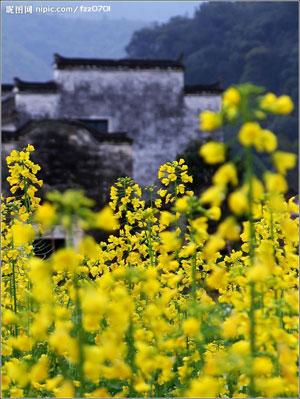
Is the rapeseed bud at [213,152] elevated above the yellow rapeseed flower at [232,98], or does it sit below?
below

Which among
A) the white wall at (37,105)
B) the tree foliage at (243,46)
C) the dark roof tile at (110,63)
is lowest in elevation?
the white wall at (37,105)

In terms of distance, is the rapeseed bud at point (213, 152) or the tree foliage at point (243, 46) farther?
the tree foliage at point (243, 46)

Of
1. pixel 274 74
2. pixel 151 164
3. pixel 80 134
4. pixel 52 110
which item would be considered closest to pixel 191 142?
pixel 151 164

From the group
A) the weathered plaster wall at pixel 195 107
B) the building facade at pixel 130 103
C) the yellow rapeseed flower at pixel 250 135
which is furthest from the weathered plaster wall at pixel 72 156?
the yellow rapeseed flower at pixel 250 135

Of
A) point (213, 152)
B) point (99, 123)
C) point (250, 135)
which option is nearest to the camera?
point (250, 135)

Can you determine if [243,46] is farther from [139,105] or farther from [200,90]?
[139,105]

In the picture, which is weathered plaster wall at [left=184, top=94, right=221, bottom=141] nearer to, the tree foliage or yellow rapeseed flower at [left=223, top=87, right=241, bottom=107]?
the tree foliage

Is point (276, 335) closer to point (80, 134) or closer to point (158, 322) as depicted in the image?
point (158, 322)

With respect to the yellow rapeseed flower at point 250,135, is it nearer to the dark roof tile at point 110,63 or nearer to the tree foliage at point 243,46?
the dark roof tile at point 110,63

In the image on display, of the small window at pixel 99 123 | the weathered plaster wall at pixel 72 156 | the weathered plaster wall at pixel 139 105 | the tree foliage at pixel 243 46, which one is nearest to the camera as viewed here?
the weathered plaster wall at pixel 72 156

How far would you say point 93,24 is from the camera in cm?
7238

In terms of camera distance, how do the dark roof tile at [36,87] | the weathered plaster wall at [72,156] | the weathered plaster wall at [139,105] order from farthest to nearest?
the weathered plaster wall at [139,105], the dark roof tile at [36,87], the weathered plaster wall at [72,156]

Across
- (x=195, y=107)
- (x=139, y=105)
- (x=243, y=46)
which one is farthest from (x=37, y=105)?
(x=243, y=46)

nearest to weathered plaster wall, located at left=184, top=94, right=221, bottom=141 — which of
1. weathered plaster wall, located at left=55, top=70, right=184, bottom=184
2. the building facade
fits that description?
the building facade
